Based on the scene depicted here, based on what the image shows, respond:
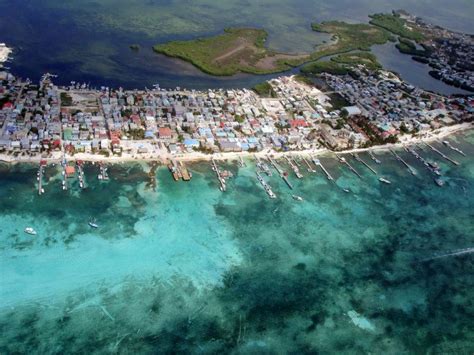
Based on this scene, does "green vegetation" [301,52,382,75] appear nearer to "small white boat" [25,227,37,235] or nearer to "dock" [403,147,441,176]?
"dock" [403,147,441,176]

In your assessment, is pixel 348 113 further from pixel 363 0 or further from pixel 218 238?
pixel 363 0

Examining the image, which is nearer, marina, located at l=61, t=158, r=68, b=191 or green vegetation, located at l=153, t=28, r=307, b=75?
marina, located at l=61, t=158, r=68, b=191

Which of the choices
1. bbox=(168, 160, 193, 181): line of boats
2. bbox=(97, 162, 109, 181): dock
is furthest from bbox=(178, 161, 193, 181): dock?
bbox=(97, 162, 109, 181): dock

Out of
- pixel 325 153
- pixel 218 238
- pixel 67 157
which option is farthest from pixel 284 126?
pixel 67 157

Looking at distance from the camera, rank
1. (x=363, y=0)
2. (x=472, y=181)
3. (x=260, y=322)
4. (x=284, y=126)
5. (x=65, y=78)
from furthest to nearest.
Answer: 1. (x=363, y=0)
2. (x=65, y=78)
3. (x=284, y=126)
4. (x=472, y=181)
5. (x=260, y=322)

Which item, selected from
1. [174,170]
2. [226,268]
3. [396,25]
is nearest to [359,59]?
[396,25]

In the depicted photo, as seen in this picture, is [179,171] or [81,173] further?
[179,171]

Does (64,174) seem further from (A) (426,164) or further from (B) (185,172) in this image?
(A) (426,164)
